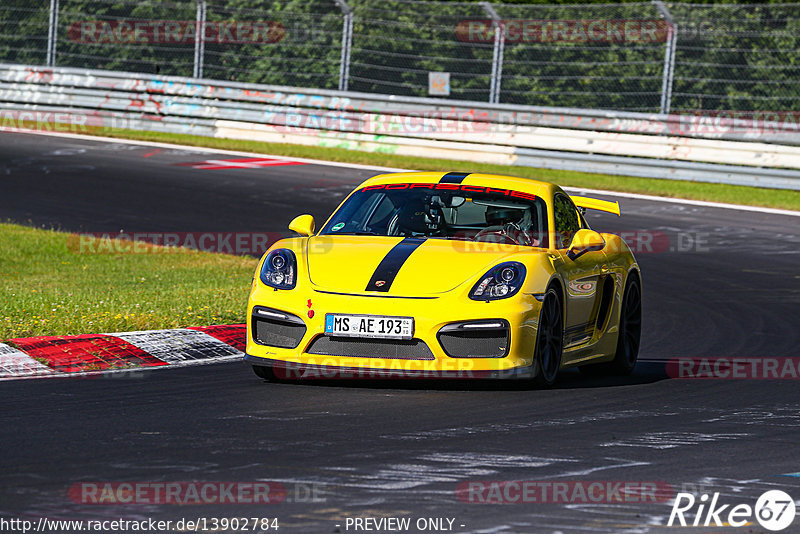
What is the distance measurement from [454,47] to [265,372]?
47.1 ft

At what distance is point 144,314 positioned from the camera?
10.3 m

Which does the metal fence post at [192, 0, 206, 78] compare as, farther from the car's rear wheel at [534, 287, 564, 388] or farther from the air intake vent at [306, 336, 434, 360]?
the air intake vent at [306, 336, 434, 360]

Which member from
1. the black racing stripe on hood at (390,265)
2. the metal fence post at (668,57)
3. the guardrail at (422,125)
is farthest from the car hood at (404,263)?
the metal fence post at (668,57)

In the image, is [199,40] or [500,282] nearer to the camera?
[500,282]

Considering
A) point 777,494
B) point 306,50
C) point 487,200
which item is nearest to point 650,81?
point 306,50

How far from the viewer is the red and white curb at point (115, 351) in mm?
8625

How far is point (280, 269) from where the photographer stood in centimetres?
827

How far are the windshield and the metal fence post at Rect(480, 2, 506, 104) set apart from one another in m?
12.8

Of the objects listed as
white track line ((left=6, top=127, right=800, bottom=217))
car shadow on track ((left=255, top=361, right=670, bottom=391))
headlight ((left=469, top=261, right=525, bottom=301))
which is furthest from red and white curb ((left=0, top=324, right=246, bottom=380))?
white track line ((left=6, top=127, right=800, bottom=217))

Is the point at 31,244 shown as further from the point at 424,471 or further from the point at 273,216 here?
the point at 424,471

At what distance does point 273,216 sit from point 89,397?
9.66m

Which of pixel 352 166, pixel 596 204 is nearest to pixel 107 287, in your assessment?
pixel 596 204

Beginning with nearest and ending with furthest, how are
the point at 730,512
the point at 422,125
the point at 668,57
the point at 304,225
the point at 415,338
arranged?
1. the point at 730,512
2. the point at 415,338
3. the point at 304,225
4. the point at 668,57
5. the point at 422,125

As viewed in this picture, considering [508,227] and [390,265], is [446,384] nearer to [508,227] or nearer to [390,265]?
[390,265]
